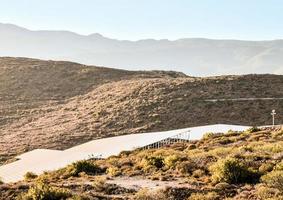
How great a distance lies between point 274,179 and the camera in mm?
16750

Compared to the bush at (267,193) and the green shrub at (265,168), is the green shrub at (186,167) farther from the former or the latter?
the bush at (267,193)

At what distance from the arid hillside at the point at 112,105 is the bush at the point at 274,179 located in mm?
29804

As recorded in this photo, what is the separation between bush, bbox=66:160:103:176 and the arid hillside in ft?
72.4

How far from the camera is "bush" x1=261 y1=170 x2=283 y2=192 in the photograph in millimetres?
16141

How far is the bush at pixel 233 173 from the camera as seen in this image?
18.0 meters

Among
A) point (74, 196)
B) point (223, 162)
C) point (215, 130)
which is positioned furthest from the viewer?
point (215, 130)

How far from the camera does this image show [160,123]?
5444 centimetres

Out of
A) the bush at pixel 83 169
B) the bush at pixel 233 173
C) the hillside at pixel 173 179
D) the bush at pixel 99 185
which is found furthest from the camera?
the bush at pixel 83 169

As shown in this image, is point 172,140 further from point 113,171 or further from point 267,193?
point 267,193

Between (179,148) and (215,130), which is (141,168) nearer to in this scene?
(179,148)

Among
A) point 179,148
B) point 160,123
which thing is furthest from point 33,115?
point 179,148

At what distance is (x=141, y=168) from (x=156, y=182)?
3.42 m

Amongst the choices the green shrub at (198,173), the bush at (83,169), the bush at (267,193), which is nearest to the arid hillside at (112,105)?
the bush at (83,169)

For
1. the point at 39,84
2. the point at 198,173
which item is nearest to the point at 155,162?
the point at 198,173
